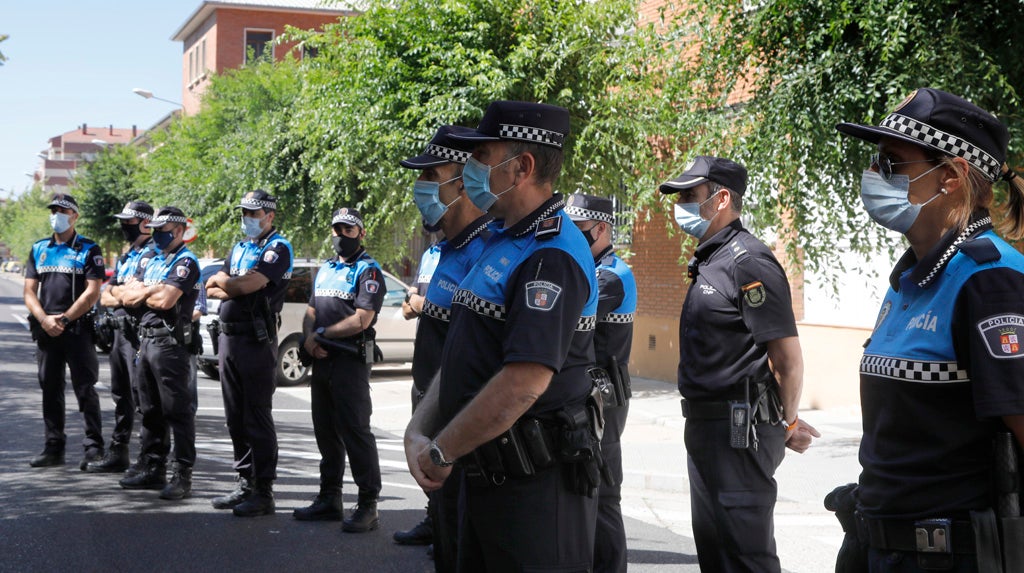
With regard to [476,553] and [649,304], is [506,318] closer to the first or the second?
[476,553]

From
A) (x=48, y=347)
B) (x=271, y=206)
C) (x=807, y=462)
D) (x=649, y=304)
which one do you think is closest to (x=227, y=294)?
(x=271, y=206)

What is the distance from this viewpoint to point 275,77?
87.6ft

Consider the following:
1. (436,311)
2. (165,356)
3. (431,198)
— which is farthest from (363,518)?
(431,198)

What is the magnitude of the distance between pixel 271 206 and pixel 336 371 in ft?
4.47

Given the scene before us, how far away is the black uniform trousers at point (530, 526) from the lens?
3133mm

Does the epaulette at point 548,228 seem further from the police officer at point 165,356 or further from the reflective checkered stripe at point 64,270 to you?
the reflective checkered stripe at point 64,270

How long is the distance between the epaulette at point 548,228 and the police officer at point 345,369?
392cm

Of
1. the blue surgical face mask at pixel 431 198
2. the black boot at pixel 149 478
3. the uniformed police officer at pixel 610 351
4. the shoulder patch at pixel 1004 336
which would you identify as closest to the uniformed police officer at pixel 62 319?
the black boot at pixel 149 478

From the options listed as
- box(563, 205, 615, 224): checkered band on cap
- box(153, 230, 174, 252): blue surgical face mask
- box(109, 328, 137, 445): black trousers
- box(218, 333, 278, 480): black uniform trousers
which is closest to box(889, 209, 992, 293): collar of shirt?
box(563, 205, 615, 224): checkered band on cap

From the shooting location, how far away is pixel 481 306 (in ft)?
10.6

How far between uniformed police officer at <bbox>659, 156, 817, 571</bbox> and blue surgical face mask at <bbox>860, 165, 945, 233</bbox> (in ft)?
4.62

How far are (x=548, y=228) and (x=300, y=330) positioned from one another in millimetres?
12998

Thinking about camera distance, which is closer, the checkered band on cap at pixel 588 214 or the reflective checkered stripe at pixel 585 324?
the reflective checkered stripe at pixel 585 324

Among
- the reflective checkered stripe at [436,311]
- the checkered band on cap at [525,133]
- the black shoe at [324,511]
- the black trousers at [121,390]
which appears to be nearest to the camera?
the checkered band on cap at [525,133]
